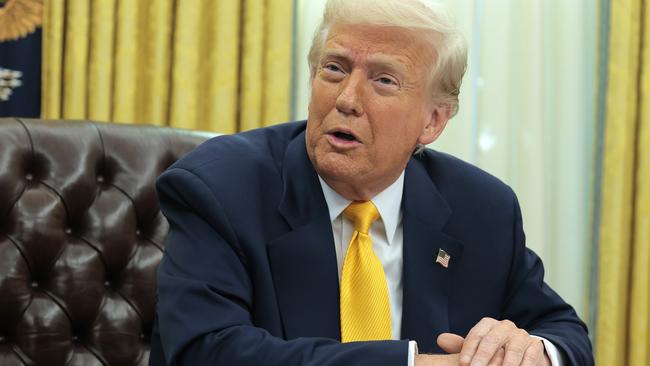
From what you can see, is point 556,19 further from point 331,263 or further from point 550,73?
point 331,263

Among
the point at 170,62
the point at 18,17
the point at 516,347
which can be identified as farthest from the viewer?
the point at 170,62

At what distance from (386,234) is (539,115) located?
211 cm

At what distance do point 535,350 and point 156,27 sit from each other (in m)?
2.25

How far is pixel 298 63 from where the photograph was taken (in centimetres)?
398

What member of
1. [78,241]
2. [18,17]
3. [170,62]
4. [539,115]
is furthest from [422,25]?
[539,115]

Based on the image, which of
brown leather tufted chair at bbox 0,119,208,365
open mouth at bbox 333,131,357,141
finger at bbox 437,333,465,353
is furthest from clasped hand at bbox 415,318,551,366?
brown leather tufted chair at bbox 0,119,208,365

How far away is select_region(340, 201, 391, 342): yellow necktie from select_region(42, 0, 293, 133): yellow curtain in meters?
1.73

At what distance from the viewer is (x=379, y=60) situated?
2111 mm

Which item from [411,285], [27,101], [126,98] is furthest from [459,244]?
[27,101]

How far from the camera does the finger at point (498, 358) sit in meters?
1.89

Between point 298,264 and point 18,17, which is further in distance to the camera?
point 18,17

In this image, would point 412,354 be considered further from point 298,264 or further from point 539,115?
point 539,115

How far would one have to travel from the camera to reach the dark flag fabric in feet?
11.8

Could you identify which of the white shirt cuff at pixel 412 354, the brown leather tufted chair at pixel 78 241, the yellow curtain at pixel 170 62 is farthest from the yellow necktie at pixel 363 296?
the yellow curtain at pixel 170 62
